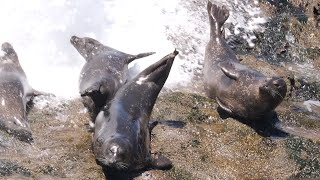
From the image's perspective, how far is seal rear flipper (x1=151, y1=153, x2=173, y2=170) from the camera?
7219mm

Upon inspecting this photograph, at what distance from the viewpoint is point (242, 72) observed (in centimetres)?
930

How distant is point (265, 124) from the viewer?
8734 millimetres

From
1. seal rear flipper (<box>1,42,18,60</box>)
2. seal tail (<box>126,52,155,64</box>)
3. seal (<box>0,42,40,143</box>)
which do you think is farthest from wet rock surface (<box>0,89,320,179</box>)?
seal rear flipper (<box>1,42,18,60</box>)

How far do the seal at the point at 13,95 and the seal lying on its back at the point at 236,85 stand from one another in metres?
3.07

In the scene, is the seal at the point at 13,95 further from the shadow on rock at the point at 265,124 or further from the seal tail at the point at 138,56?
the shadow on rock at the point at 265,124

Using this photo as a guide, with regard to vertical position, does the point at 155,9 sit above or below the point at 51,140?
above

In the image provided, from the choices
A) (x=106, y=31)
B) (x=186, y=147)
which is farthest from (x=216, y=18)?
(x=186, y=147)

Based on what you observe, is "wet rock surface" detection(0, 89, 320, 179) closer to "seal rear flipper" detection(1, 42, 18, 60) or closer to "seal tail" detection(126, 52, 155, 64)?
"seal tail" detection(126, 52, 155, 64)

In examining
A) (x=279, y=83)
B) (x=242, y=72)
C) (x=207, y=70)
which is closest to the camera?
(x=279, y=83)

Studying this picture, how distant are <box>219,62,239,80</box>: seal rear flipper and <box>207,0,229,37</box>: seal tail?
1494 mm

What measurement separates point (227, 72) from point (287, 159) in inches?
80.6

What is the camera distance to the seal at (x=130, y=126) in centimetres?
660

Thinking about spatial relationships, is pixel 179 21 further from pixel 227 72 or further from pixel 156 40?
pixel 227 72

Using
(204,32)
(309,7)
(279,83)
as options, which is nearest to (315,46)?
(309,7)
